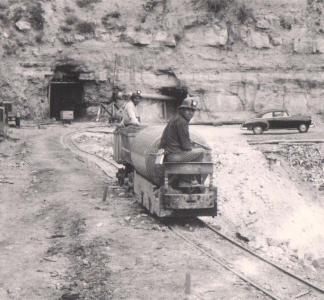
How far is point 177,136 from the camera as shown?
12.2 meters

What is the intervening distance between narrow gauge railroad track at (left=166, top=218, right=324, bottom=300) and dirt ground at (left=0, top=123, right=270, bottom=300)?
26cm

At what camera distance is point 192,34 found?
1727 inches

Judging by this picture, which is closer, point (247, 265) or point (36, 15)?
point (247, 265)

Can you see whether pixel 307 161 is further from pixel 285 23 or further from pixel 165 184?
pixel 165 184

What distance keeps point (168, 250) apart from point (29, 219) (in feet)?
15.1

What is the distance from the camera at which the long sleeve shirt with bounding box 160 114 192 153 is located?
1215 centimetres

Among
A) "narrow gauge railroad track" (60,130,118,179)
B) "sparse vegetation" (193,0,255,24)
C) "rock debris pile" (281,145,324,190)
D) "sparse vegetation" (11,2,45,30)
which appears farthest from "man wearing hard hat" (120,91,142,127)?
"sparse vegetation" (193,0,255,24)

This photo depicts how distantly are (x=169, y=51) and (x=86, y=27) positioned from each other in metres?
6.56

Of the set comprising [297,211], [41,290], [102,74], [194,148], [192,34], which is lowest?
[297,211]

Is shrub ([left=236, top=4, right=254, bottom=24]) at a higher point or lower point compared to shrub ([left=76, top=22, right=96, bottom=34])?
higher

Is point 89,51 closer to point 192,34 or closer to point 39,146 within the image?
point 192,34

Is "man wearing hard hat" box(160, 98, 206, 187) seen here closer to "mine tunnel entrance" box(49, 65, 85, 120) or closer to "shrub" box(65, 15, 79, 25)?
"mine tunnel entrance" box(49, 65, 85, 120)

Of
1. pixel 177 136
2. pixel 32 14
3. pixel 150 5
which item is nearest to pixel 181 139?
pixel 177 136

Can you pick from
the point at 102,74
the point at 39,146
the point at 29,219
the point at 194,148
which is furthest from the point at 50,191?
the point at 102,74
